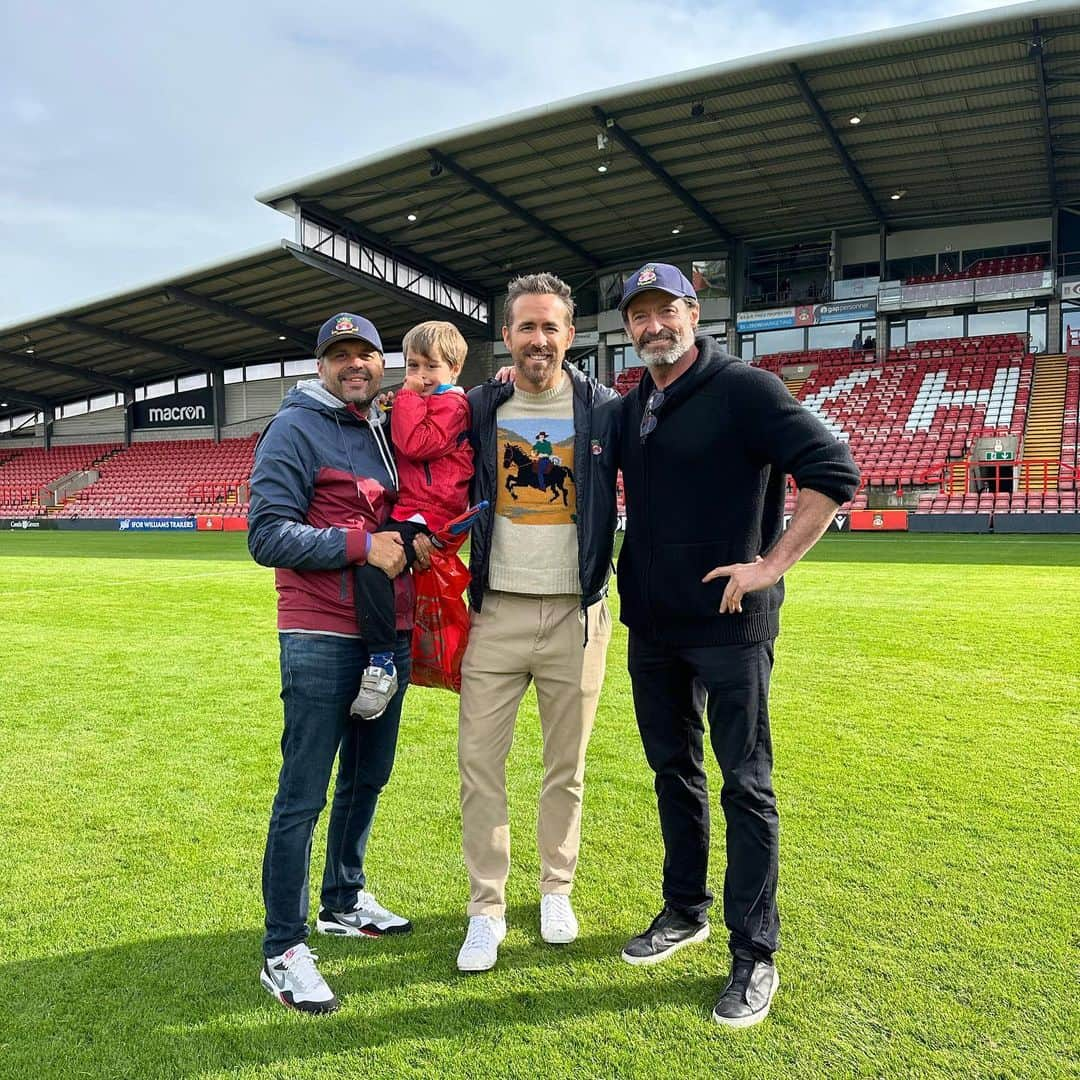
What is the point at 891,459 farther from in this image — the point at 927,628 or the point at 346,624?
the point at 346,624

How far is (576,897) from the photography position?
3.02 m

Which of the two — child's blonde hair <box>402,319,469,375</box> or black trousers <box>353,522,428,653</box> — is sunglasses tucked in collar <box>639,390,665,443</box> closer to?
child's blonde hair <box>402,319,469,375</box>

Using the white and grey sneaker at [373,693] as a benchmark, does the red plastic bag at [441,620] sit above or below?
above

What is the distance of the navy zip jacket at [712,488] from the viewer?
241cm

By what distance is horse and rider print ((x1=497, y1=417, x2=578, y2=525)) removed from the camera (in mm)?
2809

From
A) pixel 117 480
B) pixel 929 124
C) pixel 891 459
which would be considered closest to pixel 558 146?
pixel 929 124

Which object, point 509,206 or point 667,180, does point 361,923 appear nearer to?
point 667,180

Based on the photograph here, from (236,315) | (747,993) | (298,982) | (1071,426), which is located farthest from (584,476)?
(236,315)

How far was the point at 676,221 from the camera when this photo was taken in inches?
1104

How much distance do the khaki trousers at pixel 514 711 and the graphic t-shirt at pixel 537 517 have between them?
8 cm

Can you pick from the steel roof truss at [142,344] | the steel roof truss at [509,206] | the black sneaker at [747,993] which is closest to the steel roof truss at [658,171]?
the steel roof truss at [509,206]

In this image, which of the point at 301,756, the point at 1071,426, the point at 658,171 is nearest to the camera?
the point at 301,756

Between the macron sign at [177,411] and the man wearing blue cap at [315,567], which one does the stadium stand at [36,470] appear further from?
the man wearing blue cap at [315,567]

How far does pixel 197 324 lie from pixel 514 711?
34550 millimetres
